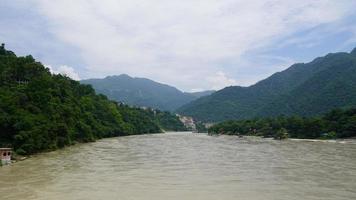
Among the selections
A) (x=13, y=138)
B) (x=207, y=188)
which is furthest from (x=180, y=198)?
(x=13, y=138)

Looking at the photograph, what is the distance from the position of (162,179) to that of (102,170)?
511 cm

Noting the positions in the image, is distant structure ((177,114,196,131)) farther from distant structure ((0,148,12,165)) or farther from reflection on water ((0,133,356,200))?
distant structure ((0,148,12,165))

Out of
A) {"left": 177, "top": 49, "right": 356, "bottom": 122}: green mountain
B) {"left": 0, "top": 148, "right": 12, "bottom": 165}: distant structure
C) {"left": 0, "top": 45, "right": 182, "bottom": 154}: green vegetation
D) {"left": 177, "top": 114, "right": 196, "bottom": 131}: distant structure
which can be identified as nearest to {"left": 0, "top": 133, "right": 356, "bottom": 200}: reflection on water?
{"left": 0, "top": 148, "right": 12, "bottom": 165}: distant structure

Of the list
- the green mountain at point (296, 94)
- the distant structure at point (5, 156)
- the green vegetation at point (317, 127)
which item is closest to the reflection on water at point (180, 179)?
the distant structure at point (5, 156)


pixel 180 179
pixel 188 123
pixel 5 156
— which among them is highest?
pixel 188 123

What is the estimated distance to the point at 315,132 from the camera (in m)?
67.4

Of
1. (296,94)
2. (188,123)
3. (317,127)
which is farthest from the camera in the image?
(188,123)

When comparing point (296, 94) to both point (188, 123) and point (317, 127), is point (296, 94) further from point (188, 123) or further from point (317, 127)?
point (317, 127)

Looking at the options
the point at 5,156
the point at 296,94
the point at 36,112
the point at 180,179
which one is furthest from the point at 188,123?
the point at 180,179

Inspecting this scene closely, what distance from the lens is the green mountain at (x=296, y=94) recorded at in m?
101

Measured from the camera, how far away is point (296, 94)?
124000mm

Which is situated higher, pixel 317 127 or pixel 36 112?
pixel 36 112

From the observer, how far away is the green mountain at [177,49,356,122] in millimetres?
100812

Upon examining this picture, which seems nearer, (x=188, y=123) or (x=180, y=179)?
(x=180, y=179)
